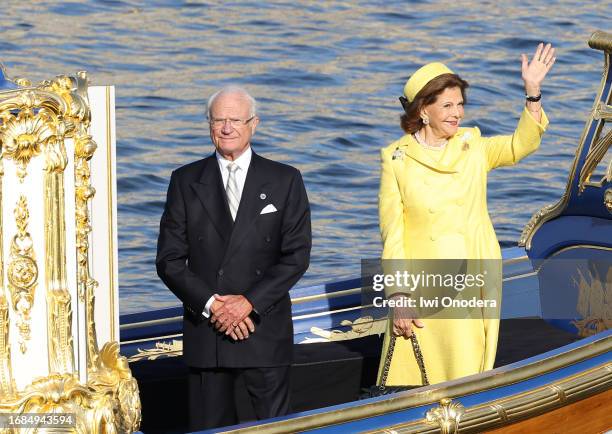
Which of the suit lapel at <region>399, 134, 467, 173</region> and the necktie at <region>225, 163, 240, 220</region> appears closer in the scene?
the necktie at <region>225, 163, 240, 220</region>

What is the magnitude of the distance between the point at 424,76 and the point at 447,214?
19.3 inches

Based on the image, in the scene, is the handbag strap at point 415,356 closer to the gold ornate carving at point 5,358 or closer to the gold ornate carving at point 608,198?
the gold ornate carving at point 608,198

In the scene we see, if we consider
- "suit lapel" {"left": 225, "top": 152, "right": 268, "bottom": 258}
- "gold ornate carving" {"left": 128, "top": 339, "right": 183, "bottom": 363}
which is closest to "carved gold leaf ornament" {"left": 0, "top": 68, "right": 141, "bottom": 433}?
"suit lapel" {"left": 225, "top": 152, "right": 268, "bottom": 258}

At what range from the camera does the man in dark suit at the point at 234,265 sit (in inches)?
219

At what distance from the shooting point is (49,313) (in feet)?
14.9

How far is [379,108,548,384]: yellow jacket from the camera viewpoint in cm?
584

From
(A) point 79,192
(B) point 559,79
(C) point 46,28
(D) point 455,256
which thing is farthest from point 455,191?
(C) point 46,28

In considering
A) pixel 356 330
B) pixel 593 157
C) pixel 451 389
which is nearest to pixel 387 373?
pixel 451 389

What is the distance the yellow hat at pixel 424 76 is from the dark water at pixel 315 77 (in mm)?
4674

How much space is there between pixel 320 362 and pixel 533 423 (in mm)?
1212

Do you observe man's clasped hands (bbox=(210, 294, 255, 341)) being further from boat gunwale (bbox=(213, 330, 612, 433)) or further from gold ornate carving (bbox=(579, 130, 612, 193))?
gold ornate carving (bbox=(579, 130, 612, 193))

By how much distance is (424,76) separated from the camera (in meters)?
5.70

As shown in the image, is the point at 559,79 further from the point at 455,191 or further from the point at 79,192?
the point at 79,192

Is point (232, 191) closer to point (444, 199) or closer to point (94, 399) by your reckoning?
point (444, 199)
